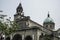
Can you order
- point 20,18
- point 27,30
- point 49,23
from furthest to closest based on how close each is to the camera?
point 49,23, point 20,18, point 27,30

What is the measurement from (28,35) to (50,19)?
65.2 feet

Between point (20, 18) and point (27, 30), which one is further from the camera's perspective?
point (20, 18)

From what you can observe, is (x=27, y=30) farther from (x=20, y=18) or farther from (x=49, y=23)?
(x=49, y=23)

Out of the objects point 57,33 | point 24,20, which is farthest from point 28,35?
point 57,33

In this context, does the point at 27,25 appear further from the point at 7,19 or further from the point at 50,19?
the point at 7,19

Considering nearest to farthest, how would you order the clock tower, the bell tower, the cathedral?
the cathedral → the clock tower → the bell tower

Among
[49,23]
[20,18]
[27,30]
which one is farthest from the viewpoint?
[49,23]

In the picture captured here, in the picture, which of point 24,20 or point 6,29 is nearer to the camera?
point 6,29

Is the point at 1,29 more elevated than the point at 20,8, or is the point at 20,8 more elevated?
the point at 20,8

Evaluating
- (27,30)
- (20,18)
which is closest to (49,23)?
(20,18)

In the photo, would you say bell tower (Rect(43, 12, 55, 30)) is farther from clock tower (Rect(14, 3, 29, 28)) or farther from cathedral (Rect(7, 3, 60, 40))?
clock tower (Rect(14, 3, 29, 28))

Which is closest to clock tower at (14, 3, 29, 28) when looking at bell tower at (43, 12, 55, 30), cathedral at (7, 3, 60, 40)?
cathedral at (7, 3, 60, 40)

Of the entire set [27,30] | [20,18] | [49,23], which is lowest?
[27,30]

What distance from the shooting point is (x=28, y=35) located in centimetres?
5778
